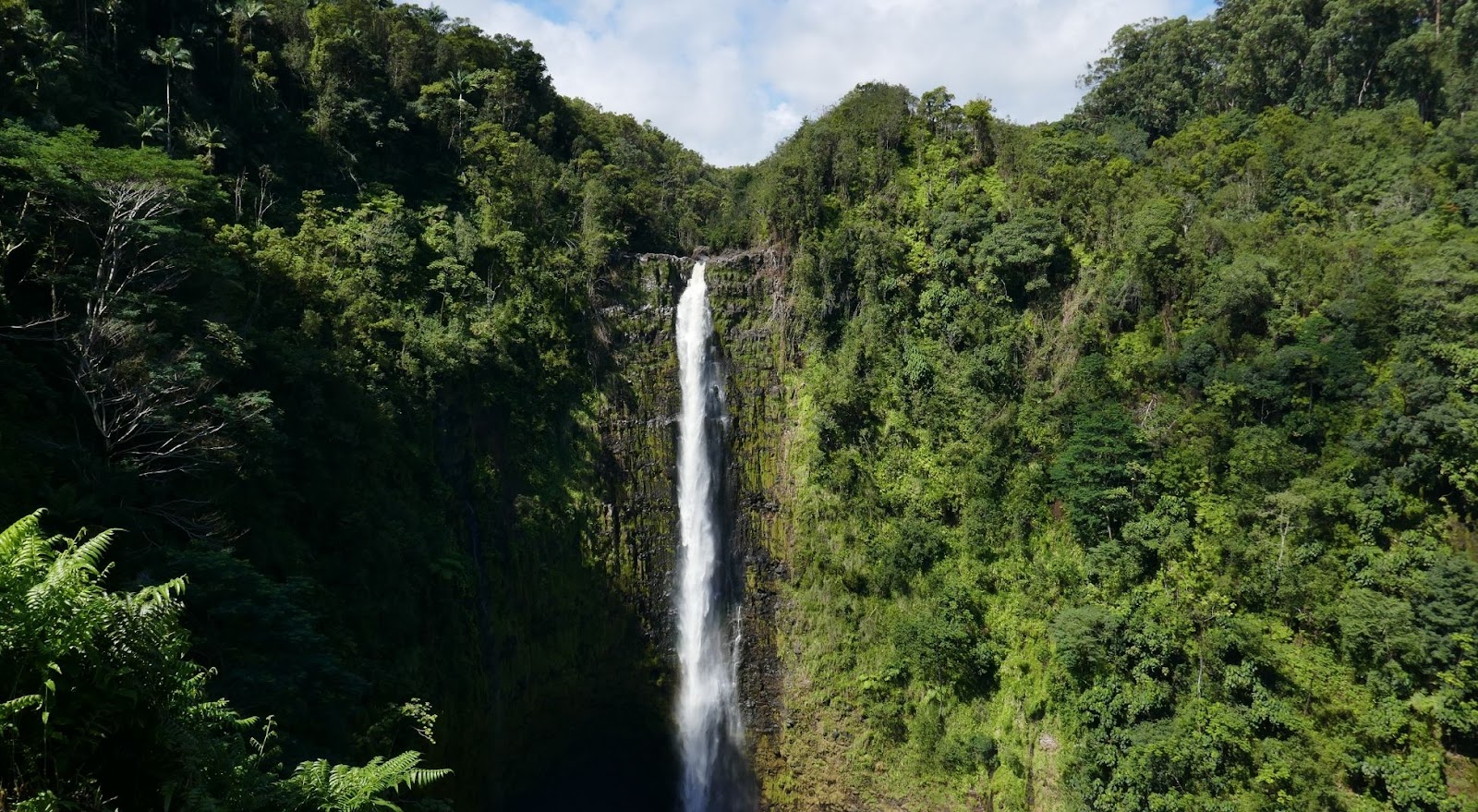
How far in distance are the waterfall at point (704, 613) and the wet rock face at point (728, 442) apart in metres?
0.37

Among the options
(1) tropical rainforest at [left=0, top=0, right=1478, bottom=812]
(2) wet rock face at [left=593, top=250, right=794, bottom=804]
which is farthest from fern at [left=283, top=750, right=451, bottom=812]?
(2) wet rock face at [left=593, top=250, right=794, bottom=804]

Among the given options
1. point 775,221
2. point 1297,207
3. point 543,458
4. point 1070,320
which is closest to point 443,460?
point 543,458

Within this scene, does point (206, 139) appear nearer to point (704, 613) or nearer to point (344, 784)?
point (704, 613)

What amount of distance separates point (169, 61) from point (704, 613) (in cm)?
2110

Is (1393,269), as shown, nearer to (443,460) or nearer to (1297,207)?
(1297,207)

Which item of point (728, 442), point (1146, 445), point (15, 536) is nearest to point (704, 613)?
point (728, 442)

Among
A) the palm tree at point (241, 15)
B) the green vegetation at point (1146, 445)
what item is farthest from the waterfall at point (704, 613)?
the palm tree at point (241, 15)

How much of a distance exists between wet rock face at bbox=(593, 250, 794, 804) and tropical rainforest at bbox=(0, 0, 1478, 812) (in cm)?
22

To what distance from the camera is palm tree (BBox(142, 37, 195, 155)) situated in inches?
765

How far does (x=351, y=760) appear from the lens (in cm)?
1248

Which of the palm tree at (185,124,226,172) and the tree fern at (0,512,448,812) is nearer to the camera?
the tree fern at (0,512,448,812)

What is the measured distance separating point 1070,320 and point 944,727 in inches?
485

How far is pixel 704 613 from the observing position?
24.9 m

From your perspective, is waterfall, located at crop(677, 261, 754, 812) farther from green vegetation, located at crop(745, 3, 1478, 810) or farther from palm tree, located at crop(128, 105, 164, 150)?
palm tree, located at crop(128, 105, 164, 150)
